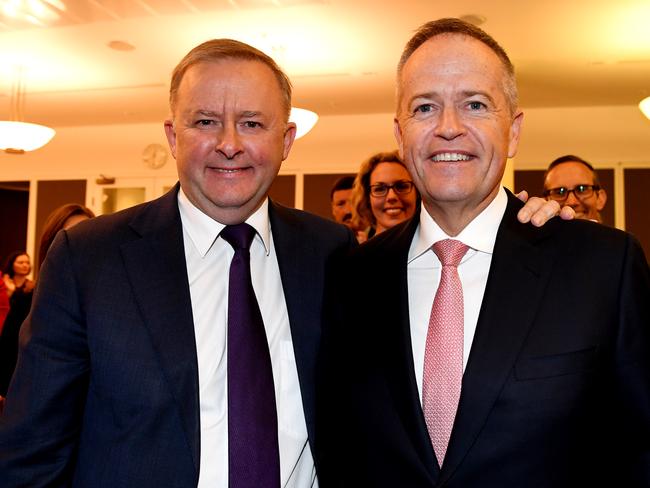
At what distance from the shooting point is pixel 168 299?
146 centimetres

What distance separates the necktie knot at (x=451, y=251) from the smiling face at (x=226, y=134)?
48 cm

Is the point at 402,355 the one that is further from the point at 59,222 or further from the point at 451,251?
the point at 59,222

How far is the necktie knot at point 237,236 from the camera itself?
5.24 feet

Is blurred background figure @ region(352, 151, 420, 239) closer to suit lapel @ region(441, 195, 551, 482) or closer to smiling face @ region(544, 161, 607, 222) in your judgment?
smiling face @ region(544, 161, 607, 222)

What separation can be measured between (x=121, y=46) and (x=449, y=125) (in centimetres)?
485

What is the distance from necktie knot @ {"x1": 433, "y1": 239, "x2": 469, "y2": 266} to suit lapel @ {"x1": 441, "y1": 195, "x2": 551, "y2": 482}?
0.26 feet

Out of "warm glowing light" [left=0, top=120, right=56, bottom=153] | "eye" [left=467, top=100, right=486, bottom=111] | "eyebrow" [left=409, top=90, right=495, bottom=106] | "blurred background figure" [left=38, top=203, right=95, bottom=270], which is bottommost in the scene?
"blurred background figure" [left=38, top=203, right=95, bottom=270]

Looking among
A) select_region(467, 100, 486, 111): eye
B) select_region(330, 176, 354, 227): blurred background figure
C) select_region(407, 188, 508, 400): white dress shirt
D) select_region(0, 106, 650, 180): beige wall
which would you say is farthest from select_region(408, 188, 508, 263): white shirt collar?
select_region(0, 106, 650, 180): beige wall

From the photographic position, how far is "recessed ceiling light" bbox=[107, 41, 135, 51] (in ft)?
18.0

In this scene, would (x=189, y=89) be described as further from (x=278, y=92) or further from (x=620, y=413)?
(x=620, y=413)

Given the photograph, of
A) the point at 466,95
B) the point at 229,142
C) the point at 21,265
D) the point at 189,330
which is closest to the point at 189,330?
the point at 189,330

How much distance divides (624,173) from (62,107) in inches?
272

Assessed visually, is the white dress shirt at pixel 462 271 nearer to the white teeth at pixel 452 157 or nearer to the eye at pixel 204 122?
the white teeth at pixel 452 157

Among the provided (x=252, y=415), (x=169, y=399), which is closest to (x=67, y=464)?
(x=169, y=399)
